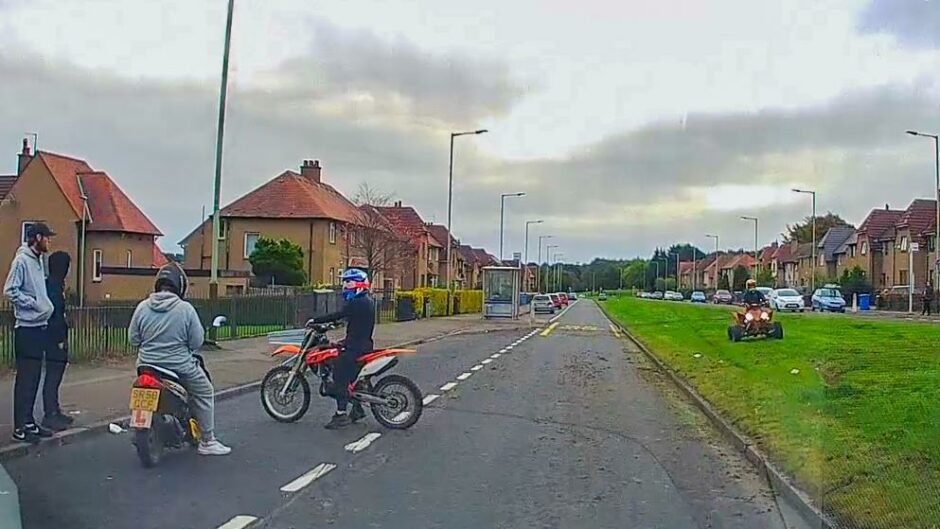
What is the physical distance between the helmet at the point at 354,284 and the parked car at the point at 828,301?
59647mm

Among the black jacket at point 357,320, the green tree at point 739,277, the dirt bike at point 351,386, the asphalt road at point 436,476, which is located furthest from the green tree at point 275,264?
the green tree at point 739,277

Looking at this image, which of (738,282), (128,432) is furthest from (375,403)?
(738,282)

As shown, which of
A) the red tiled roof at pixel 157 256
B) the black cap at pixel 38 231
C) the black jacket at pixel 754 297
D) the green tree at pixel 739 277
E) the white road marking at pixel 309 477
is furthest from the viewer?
the green tree at pixel 739 277

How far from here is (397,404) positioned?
12.5 m

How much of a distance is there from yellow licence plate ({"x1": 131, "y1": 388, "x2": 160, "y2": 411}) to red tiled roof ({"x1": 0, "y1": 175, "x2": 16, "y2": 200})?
128 feet

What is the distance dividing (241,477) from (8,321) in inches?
373

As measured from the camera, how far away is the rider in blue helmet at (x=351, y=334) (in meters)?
12.3

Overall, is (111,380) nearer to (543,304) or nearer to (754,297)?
(754,297)

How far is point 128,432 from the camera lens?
11.9 meters

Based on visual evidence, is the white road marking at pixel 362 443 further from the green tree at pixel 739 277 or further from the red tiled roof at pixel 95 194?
the green tree at pixel 739 277

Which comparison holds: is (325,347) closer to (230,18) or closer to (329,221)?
(230,18)

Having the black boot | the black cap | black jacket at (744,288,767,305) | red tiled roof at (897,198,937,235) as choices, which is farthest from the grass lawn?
red tiled roof at (897,198,937,235)

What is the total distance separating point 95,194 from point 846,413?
41.2 metres

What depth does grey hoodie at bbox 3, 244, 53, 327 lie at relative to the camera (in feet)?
34.4
